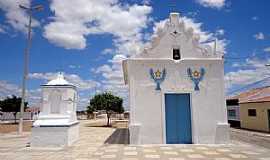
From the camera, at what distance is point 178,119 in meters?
11.9

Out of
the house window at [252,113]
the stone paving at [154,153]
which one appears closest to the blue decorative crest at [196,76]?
the stone paving at [154,153]

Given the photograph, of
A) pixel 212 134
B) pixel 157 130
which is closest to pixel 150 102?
pixel 157 130

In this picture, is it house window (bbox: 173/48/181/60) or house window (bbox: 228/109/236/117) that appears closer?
house window (bbox: 173/48/181/60)

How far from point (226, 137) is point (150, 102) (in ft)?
13.4

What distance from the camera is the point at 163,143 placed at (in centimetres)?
1159

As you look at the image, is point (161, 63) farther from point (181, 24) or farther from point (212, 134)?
point (212, 134)

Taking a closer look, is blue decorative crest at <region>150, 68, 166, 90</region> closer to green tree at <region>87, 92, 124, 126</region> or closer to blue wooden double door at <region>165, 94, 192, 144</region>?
blue wooden double door at <region>165, 94, 192, 144</region>

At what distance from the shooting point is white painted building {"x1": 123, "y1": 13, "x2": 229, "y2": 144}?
11656 mm

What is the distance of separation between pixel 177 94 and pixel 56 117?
6266mm

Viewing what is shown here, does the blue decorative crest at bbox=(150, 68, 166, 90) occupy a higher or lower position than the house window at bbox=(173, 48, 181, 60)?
lower

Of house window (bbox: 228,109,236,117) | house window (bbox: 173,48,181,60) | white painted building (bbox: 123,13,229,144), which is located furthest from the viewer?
house window (bbox: 228,109,236,117)

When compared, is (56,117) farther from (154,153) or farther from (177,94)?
(177,94)

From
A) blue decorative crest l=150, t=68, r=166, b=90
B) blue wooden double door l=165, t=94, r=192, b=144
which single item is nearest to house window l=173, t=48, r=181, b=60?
blue decorative crest l=150, t=68, r=166, b=90

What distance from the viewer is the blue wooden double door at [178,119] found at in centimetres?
1177
